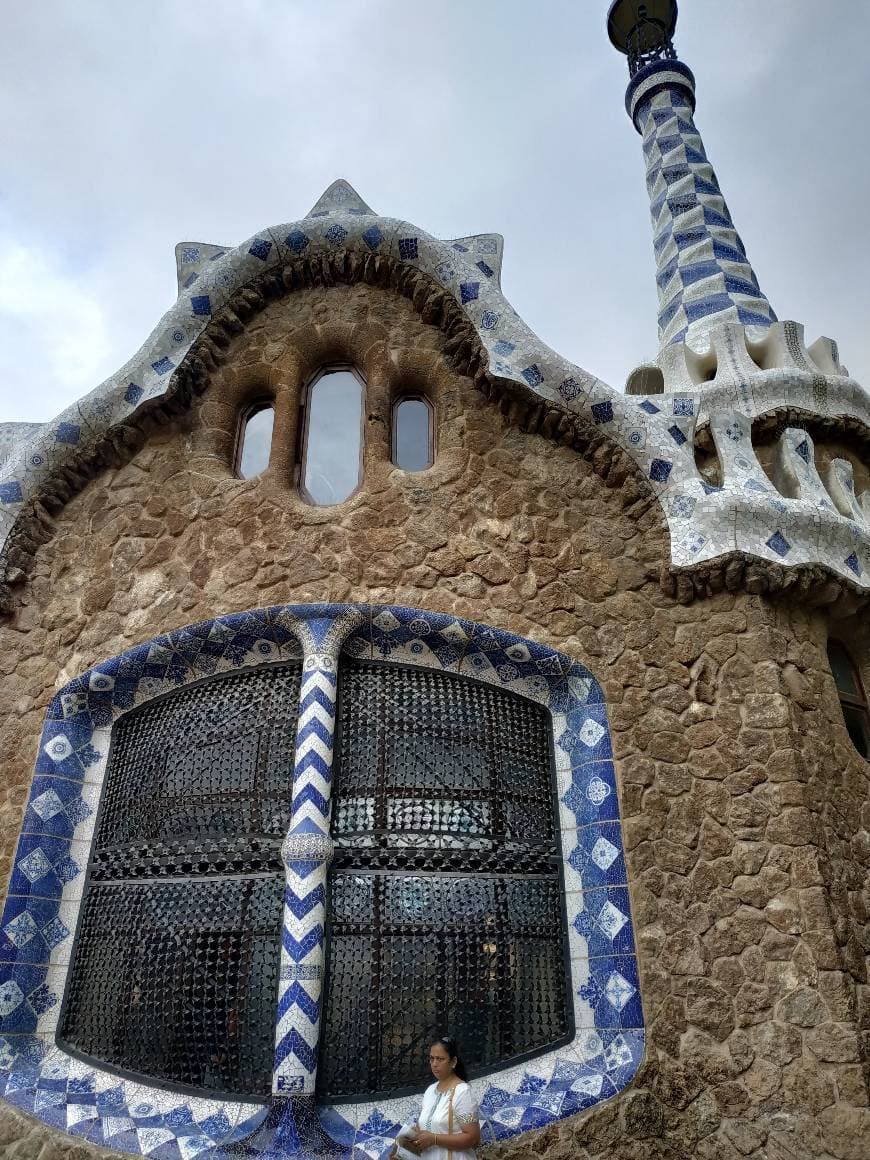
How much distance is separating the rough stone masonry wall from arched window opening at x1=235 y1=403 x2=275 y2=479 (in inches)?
4.7

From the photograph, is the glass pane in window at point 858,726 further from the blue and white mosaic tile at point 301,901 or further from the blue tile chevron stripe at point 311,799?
the blue tile chevron stripe at point 311,799

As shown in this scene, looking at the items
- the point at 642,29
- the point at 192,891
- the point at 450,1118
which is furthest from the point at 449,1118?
the point at 642,29

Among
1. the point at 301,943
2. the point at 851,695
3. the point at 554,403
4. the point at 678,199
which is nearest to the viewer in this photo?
the point at 301,943

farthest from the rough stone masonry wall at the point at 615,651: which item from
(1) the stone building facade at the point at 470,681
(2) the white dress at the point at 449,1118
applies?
(2) the white dress at the point at 449,1118

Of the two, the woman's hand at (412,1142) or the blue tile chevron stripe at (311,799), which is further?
the blue tile chevron stripe at (311,799)

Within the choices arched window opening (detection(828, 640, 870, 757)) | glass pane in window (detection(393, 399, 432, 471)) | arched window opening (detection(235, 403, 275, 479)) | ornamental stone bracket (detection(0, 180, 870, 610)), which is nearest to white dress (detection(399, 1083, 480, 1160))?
ornamental stone bracket (detection(0, 180, 870, 610))

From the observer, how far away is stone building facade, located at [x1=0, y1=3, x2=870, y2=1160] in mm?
3541

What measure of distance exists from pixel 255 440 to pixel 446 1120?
376cm

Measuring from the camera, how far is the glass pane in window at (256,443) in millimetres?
5203

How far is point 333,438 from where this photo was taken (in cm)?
520

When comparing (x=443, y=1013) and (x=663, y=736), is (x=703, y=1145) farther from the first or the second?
(x=663, y=736)

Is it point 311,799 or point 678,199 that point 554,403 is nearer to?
point 311,799

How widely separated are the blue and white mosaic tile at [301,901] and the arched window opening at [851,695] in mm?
1357

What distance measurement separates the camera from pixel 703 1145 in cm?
337
